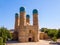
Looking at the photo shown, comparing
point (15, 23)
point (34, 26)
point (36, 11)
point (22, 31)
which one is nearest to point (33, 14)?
point (36, 11)

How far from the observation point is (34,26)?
85.7 ft

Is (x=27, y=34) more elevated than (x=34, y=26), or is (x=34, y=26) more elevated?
(x=34, y=26)

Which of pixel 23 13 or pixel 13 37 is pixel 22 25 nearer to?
pixel 23 13

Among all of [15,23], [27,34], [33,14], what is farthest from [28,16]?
[27,34]

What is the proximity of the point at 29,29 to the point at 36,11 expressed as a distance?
4.01m

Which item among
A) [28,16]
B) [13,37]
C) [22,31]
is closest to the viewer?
[22,31]

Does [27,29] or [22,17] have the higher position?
[22,17]

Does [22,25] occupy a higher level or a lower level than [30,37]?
higher

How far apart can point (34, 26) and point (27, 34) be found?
2.17 metres

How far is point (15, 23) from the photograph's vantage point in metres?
31.3

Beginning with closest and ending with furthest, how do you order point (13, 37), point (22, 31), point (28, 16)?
point (22, 31) → point (13, 37) → point (28, 16)

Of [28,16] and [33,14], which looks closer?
[33,14]

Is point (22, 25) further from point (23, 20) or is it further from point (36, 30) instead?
point (36, 30)

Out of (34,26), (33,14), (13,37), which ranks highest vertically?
(33,14)
